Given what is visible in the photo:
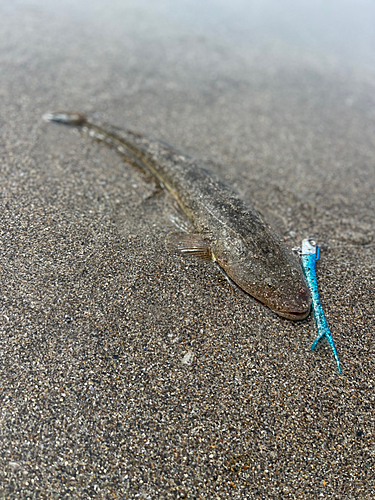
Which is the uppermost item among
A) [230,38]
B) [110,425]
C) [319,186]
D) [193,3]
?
[193,3]

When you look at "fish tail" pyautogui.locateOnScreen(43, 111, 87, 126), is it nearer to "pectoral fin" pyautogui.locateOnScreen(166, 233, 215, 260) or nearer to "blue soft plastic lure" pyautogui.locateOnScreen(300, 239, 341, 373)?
"pectoral fin" pyautogui.locateOnScreen(166, 233, 215, 260)

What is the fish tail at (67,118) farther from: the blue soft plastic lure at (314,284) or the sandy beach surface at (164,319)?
the blue soft plastic lure at (314,284)

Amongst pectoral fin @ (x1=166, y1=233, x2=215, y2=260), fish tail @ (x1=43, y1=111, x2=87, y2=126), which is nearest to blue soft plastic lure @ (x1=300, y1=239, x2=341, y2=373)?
pectoral fin @ (x1=166, y1=233, x2=215, y2=260)

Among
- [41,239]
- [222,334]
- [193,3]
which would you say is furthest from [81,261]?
[193,3]

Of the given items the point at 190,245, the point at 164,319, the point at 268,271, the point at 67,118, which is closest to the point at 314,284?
the point at 268,271

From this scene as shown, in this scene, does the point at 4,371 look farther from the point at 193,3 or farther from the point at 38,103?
the point at 193,3

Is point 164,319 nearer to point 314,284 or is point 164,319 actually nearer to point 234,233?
point 234,233
